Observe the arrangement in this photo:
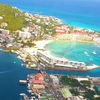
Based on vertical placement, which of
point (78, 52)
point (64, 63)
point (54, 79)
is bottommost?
point (54, 79)

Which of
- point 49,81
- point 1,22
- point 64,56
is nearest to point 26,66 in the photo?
point 49,81

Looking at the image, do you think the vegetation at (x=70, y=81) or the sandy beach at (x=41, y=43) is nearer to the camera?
the vegetation at (x=70, y=81)

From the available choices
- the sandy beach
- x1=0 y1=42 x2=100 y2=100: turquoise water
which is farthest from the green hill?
x1=0 y1=42 x2=100 y2=100: turquoise water

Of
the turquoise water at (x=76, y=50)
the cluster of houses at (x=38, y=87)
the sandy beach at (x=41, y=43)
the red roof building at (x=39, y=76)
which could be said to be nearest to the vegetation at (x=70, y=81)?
the cluster of houses at (x=38, y=87)

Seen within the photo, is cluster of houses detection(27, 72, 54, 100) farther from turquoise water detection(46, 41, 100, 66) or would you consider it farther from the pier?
turquoise water detection(46, 41, 100, 66)

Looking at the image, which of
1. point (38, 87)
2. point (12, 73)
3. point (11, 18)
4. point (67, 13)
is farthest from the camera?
point (67, 13)

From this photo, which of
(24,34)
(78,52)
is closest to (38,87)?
(78,52)

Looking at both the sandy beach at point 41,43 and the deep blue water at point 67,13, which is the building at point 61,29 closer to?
the sandy beach at point 41,43

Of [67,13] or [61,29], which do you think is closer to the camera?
[61,29]

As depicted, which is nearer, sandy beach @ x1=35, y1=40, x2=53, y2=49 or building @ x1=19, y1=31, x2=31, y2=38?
sandy beach @ x1=35, y1=40, x2=53, y2=49

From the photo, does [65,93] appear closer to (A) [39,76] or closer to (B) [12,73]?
(A) [39,76]
